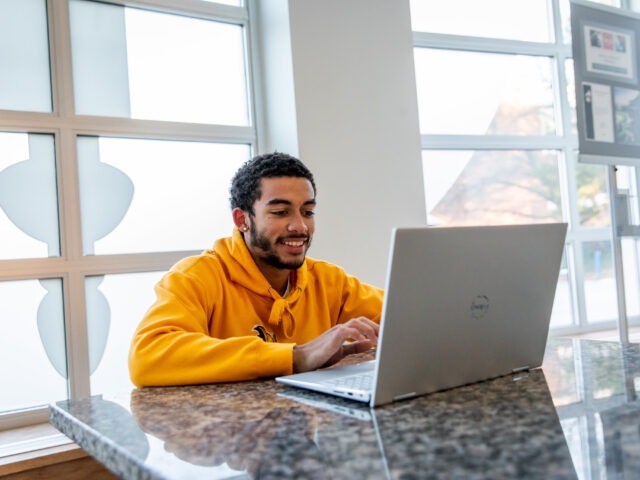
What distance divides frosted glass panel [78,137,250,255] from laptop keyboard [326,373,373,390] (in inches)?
73.1

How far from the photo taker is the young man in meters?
1.18

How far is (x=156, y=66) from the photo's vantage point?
9.21 feet

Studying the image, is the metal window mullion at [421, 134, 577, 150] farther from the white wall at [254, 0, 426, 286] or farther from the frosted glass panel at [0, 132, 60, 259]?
the frosted glass panel at [0, 132, 60, 259]

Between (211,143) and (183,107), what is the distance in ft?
0.67

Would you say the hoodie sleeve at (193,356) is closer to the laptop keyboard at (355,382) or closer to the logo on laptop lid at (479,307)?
the laptop keyboard at (355,382)

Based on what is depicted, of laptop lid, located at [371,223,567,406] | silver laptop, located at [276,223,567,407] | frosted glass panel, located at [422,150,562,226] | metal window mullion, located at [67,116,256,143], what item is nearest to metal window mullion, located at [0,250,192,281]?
metal window mullion, located at [67,116,256,143]

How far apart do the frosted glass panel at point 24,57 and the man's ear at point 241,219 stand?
1144 millimetres

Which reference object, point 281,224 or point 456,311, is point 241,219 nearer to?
point 281,224

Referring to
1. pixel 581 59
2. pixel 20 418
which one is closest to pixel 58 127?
pixel 20 418

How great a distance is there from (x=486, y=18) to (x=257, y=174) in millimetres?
2429

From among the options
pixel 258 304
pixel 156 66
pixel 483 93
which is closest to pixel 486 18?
pixel 483 93

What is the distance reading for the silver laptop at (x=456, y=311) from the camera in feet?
2.80

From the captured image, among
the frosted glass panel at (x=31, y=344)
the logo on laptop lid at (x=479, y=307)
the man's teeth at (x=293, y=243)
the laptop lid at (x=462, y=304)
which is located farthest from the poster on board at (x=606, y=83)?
the frosted glass panel at (x=31, y=344)

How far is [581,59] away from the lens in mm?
2580
